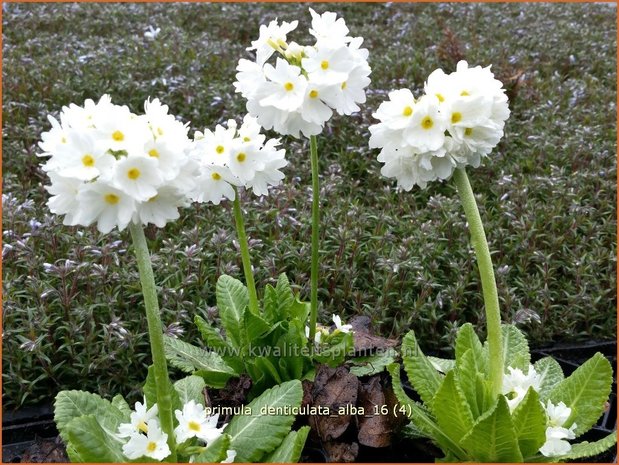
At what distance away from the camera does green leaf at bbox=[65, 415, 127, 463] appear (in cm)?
198

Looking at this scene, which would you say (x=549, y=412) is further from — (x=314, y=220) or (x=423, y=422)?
(x=314, y=220)

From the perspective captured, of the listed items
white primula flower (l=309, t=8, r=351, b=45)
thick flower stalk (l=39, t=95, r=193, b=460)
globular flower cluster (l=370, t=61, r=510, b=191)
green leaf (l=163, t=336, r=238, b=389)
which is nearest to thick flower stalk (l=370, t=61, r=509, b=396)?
globular flower cluster (l=370, t=61, r=510, b=191)

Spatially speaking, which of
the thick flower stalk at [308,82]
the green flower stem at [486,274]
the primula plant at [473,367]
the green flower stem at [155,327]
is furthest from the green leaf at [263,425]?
the thick flower stalk at [308,82]

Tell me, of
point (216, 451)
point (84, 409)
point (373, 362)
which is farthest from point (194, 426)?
point (373, 362)

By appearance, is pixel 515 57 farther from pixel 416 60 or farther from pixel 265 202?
pixel 265 202

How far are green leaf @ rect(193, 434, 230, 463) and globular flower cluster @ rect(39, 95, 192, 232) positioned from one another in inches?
28.4

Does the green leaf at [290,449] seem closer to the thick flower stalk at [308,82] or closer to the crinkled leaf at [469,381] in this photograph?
the crinkled leaf at [469,381]

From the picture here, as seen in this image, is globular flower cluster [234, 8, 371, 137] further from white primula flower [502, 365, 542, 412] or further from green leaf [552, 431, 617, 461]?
green leaf [552, 431, 617, 461]

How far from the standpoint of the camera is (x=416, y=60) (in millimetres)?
6488

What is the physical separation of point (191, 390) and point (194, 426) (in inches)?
12.1

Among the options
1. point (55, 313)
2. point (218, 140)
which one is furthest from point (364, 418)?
point (55, 313)

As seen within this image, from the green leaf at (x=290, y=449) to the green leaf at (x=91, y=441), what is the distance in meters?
0.48

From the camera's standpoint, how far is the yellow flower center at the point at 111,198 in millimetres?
1708

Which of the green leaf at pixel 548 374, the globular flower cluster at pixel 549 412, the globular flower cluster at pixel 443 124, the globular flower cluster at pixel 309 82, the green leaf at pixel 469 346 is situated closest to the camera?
the globular flower cluster at pixel 443 124
